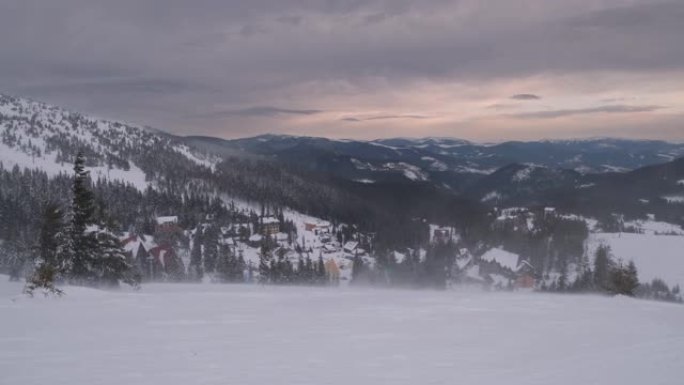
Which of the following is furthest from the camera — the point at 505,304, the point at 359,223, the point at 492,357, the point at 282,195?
the point at 282,195

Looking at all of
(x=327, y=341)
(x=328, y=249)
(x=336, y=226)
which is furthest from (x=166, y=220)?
(x=327, y=341)

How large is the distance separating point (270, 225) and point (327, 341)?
11596 cm

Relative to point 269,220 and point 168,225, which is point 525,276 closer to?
point 269,220

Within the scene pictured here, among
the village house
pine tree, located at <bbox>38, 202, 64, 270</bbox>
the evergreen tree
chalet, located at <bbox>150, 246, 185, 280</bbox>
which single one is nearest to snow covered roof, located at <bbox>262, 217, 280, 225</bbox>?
the village house

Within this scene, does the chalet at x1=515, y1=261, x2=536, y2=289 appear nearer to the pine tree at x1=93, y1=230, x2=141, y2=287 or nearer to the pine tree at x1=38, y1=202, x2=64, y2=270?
the pine tree at x1=93, y1=230, x2=141, y2=287

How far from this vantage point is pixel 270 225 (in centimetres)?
12394

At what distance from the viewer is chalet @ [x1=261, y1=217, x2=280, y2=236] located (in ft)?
386

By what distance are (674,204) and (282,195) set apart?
138 meters

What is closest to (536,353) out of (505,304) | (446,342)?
(446,342)

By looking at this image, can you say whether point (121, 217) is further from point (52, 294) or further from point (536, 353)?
point (536, 353)

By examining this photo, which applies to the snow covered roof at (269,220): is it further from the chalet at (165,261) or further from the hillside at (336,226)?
the chalet at (165,261)

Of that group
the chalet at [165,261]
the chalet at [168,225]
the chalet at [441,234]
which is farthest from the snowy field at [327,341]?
the chalet at [441,234]

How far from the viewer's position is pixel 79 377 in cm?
672

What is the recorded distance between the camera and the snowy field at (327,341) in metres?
7.20
